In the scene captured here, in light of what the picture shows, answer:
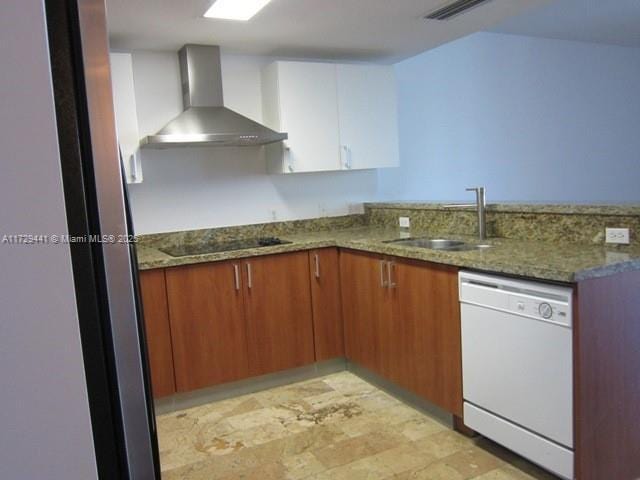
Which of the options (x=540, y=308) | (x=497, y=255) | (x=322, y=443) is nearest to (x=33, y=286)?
(x=540, y=308)

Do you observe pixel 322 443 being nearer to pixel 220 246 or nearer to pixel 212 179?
pixel 220 246

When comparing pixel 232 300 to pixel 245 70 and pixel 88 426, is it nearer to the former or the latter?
pixel 245 70

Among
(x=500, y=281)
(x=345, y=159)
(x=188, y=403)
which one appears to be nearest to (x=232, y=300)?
(x=188, y=403)

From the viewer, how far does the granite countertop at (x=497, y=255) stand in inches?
78.9

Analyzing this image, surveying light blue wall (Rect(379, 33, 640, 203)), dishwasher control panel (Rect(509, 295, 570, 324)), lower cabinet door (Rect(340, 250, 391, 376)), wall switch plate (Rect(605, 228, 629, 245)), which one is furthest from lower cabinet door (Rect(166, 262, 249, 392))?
wall switch plate (Rect(605, 228, 629, 245))

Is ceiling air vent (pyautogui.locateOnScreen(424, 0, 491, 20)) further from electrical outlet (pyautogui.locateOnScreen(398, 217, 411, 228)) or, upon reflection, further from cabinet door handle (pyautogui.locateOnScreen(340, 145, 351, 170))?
electrical outlet (pyautogui.locateOnScreen(398, 217, 411, 228))

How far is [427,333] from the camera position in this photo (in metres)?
2.73

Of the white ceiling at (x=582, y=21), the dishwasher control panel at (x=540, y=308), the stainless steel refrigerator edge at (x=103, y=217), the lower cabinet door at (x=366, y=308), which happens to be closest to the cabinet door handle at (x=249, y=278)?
the lower cabinet door at (x=366, y=308)

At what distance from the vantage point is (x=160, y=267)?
9.70ft

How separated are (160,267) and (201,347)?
1.79 feet

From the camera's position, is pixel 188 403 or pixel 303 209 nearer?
pixel 188 403

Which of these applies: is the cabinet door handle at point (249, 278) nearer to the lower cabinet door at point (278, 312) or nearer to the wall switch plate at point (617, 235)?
the lower cabinet door at point (278, 312)

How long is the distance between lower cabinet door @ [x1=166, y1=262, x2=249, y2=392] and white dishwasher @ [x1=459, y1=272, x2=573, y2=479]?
4.50 ft

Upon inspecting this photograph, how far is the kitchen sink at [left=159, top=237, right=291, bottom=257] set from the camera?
3.27 m
